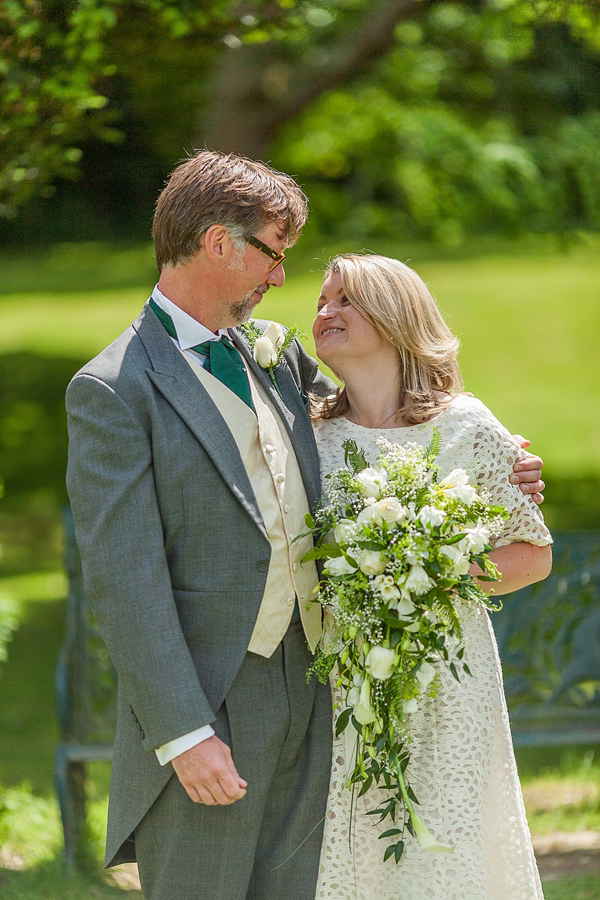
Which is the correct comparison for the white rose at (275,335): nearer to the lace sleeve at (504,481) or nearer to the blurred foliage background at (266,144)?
the blurred foliage background at (266,144)

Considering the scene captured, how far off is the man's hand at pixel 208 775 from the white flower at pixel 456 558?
69cm

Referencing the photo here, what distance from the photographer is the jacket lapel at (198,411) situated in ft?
7.59

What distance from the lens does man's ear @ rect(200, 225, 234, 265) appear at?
93.7 inches

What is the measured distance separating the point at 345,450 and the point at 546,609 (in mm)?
2255

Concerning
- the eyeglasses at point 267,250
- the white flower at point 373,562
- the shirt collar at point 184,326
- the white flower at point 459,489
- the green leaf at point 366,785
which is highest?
the eyeglasses at point 267,250

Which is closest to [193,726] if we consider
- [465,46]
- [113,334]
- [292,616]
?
[292,616]

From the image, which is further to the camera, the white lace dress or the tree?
the tree

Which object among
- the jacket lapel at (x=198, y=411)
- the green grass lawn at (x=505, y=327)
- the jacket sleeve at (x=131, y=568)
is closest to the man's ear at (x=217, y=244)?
the jacket lapel at (x=198, y=411)

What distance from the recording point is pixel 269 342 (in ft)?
8.73

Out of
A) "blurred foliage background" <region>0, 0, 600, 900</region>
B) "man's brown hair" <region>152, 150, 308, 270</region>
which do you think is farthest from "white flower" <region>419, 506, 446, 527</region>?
"blurred foliage background" <region>0, 0, 600, 900</region>

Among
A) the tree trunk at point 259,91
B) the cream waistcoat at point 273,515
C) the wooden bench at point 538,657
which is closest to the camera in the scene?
the cream waistcoat at point 273,515

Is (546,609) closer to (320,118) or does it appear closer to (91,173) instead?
(320,118)

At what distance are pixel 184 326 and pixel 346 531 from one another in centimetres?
67

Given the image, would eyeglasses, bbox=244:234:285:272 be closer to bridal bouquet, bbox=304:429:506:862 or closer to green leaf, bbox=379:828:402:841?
bridal bouquet, bbox=304:429:506:862
